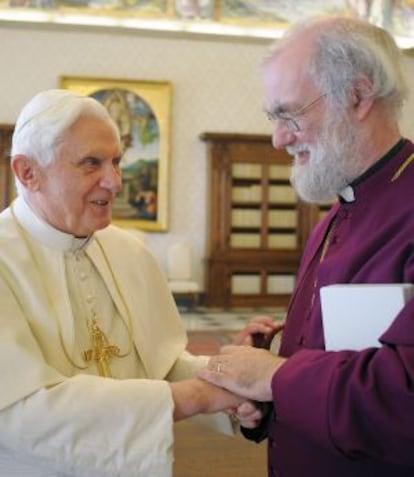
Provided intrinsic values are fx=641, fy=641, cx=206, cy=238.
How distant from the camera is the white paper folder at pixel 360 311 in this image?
1.41 metres

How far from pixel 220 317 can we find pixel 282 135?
800 cm

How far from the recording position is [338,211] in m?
2.00

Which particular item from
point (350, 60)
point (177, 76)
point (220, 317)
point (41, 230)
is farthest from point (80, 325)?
point (177, 76)

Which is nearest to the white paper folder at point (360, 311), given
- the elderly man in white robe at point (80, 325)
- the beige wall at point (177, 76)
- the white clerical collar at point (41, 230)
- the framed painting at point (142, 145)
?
the elderly man in white robe at point (80, 325)

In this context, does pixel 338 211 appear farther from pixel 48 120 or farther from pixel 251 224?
pixel 251 224

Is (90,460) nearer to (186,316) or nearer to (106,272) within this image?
(106,272)

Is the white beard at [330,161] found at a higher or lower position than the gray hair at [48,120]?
lower

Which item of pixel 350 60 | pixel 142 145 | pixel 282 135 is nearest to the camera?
pixel 350 60

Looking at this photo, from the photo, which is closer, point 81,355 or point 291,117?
point 291,117

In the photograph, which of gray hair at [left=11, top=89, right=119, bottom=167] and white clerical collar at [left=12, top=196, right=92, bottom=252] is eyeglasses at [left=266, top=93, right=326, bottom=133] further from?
white clerical collar at [left=12, top=196, right=92, bottom=252]

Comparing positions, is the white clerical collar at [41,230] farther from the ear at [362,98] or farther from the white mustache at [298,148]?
the ear at [362,98]

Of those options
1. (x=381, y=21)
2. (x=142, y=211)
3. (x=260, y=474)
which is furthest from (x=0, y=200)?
(x=260, y=474)

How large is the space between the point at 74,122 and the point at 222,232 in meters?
8.77

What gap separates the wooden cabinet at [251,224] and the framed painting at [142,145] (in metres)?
0.79
